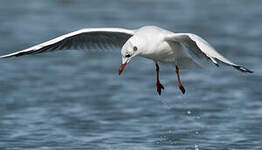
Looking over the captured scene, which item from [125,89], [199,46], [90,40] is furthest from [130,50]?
[125,89]

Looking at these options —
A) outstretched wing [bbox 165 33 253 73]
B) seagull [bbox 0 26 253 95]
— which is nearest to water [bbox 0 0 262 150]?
seagull [bbox 0 26 253 95]

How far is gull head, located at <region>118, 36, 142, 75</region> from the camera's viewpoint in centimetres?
759

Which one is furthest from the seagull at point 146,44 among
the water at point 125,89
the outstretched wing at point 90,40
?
the water at point 125,89

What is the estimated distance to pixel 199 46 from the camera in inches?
288

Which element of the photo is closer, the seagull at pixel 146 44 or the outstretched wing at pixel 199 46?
the outstretched wing at pixel 199 46

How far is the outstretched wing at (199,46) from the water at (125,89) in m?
1.24

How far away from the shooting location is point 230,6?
59.3ft

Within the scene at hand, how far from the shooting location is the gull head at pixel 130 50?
7586 mm

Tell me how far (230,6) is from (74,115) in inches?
345

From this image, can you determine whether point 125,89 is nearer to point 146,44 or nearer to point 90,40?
point 90,40

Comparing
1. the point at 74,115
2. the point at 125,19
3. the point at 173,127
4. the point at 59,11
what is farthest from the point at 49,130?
the point at 59,11

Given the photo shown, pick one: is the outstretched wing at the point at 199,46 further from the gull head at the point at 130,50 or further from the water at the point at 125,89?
the water at the point at 125,89

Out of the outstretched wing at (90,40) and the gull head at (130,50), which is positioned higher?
the outstretched wing at (90,40)

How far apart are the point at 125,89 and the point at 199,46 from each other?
4.70 meters
